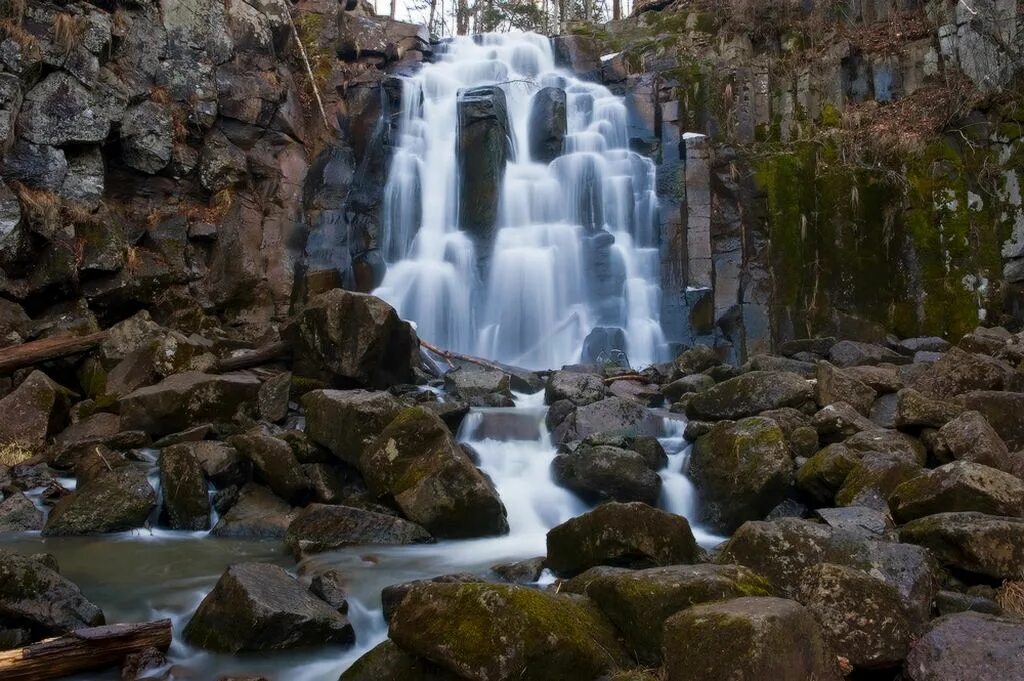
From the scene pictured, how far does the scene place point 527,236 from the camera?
16.5 metres

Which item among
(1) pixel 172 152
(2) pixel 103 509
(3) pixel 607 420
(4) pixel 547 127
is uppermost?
(4) pixel 547 127

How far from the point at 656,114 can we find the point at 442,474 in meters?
13.2

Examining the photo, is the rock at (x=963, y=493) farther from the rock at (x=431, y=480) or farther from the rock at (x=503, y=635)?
the rock at (x=431, y=480)

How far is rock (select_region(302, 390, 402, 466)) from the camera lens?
830 centimetres

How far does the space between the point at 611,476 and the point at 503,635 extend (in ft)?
14.6

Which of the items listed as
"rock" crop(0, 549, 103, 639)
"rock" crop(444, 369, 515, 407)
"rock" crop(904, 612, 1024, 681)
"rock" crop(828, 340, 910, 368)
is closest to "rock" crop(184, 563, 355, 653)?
"rock" crop(0, 549, 103, 639)

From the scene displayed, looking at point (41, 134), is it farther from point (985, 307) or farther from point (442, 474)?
point (985, 307)

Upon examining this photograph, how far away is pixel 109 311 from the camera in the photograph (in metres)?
13.6

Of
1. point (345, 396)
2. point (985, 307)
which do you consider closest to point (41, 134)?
point (345, 396)

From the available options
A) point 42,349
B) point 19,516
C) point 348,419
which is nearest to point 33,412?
point 42,349

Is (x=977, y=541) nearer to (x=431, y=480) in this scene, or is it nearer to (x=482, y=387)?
(x=431, y=480)

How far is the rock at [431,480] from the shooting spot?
743cm

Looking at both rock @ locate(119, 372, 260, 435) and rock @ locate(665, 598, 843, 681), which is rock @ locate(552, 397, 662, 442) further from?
rock @ locate(665, 598, 843, 681)

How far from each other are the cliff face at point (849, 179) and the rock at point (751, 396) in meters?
5.30
